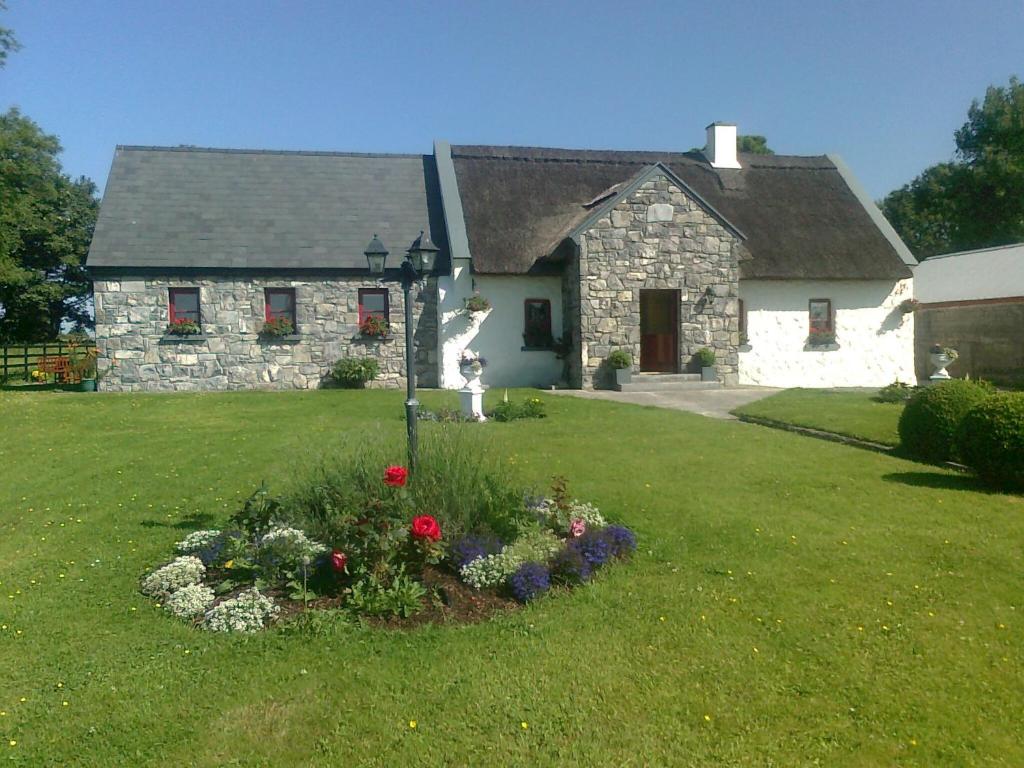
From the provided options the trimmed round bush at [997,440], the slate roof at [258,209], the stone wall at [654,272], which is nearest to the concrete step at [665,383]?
the stone wall at [654,272]

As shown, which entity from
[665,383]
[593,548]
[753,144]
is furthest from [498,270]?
[753,144]

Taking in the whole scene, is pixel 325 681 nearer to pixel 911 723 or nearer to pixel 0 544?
pixel 911 723

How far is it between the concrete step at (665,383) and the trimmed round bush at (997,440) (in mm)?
9750

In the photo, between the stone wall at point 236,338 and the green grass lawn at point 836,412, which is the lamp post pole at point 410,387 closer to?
the green grass lawn at point 836,412

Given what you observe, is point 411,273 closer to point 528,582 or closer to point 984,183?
point 528,582

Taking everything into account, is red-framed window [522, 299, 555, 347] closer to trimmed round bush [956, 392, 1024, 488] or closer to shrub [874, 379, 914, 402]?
shrub [874, 379, 914, 402]

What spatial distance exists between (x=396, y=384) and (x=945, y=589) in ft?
52.1

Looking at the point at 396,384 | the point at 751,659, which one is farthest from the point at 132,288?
the point at 751,659

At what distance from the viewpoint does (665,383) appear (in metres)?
18.9

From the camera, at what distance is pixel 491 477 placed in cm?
651

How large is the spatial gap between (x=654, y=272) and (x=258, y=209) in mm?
10224

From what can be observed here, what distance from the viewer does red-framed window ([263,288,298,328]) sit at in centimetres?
1969

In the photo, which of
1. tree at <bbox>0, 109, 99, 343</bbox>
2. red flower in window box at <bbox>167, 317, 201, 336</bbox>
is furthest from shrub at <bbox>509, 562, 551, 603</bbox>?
tree at <bbox>0, 109, 99, 343</bbox>

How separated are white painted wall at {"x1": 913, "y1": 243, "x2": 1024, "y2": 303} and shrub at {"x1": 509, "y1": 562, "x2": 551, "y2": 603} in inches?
844
